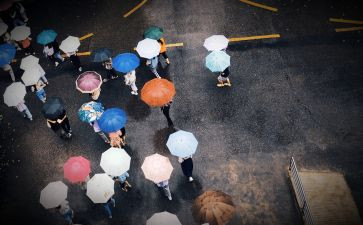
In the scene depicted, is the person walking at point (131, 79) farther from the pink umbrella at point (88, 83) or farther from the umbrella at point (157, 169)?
the umbrella at point (157, 169)

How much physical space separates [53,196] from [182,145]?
13.0 feet

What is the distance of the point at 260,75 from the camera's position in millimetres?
14547

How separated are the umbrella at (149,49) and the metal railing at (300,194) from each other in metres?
6.28

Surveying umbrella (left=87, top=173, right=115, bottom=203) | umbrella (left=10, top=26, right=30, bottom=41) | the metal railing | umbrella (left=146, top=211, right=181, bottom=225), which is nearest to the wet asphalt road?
the metal railing

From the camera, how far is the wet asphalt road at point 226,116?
11.8 m

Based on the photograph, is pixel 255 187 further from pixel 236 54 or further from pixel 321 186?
pixel 236 54

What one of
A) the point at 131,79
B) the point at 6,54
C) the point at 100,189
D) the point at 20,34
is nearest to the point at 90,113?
the point at 131,79

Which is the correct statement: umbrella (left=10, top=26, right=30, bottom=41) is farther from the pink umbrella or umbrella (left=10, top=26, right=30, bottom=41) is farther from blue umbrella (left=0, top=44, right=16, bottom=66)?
the pink umbrella

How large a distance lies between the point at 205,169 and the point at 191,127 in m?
1.82

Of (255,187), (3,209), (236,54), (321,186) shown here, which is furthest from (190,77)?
(3,209)

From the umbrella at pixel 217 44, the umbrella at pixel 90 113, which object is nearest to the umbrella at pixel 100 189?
the umbrella at pixel 90 113

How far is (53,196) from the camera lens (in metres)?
10.3

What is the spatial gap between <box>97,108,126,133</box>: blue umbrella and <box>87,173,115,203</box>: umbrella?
5.91 feet

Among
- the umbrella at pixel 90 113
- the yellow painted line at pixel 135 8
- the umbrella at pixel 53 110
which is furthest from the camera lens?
the yellow painted line at pixel 135 8
